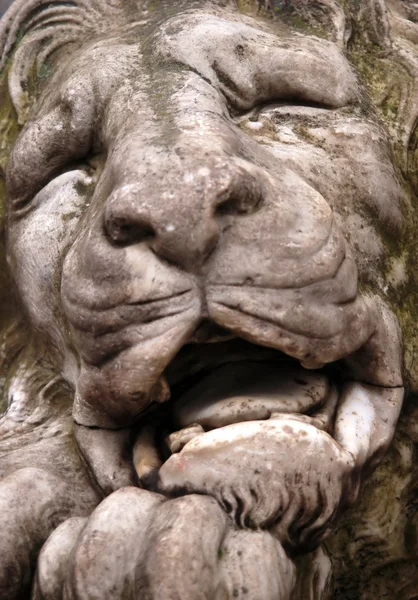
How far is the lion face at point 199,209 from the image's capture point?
4.75ft

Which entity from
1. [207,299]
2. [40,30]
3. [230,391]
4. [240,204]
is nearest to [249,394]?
[230,391]

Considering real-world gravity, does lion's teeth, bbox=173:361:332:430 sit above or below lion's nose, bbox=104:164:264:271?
below

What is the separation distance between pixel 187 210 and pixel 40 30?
0.97 meters

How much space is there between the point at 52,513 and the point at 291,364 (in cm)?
49

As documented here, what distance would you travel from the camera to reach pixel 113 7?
216cm

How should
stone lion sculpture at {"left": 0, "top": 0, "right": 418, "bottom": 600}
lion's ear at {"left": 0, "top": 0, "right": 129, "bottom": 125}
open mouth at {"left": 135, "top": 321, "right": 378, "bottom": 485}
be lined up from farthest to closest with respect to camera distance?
lion's ear at {"left": 0, "top": 0, "right": 129, "bottom": 125} < open mouth at {"left": 135, "top": 321, "right": 378, "bottom": 485} < stone lion sculpture at {"left": 0, "top": 0, "right": 418, "bottom": 600}

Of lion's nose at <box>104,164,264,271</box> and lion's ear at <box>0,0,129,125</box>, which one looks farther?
lion's ear at <box>0,0,129,125</box>

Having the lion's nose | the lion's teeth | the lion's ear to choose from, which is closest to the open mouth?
the lion's teeth

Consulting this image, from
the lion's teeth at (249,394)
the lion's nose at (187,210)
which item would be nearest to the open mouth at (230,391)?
the lion's teeth at (249,394)

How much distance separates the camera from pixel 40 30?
7.17ft

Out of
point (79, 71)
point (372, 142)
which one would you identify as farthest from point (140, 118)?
point (372, 142)

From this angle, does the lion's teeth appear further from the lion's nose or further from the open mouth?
the lion's nose

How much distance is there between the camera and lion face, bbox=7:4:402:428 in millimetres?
1448

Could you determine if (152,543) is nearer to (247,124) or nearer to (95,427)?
(95,427)
